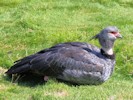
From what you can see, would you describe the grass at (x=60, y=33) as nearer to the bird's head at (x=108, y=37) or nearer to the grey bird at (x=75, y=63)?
the grey bird at (x=75, y=63)

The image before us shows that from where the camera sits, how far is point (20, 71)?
8219mm

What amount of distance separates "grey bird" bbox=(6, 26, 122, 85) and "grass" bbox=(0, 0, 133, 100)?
0.17 meters

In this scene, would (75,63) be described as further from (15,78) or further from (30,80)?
(15,78)

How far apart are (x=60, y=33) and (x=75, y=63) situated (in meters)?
3.17

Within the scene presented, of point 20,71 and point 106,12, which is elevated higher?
point 20,71

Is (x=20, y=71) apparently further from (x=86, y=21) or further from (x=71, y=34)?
(x=86, y=21)

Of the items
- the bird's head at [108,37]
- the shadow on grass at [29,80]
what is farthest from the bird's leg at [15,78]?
the bird's head at [108,37]

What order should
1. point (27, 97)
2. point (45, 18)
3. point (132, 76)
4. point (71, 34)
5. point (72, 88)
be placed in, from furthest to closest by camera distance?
point (45, 18) < point (71, 34) < point (132, 76) < point (72, 88) < point (27, 97)

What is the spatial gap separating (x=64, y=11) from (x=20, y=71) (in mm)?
5493

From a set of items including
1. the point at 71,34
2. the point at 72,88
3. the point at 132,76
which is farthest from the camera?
the point at 71,34

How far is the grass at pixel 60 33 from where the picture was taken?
7.61 m

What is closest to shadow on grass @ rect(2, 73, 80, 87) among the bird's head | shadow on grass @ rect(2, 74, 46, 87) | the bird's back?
shadow on grass @ rect(2, 74, 46, 87)

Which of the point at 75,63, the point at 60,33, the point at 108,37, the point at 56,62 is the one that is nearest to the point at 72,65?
the point at 75,63

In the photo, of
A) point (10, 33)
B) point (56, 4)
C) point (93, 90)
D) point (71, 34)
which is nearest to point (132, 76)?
point (93, 90)
